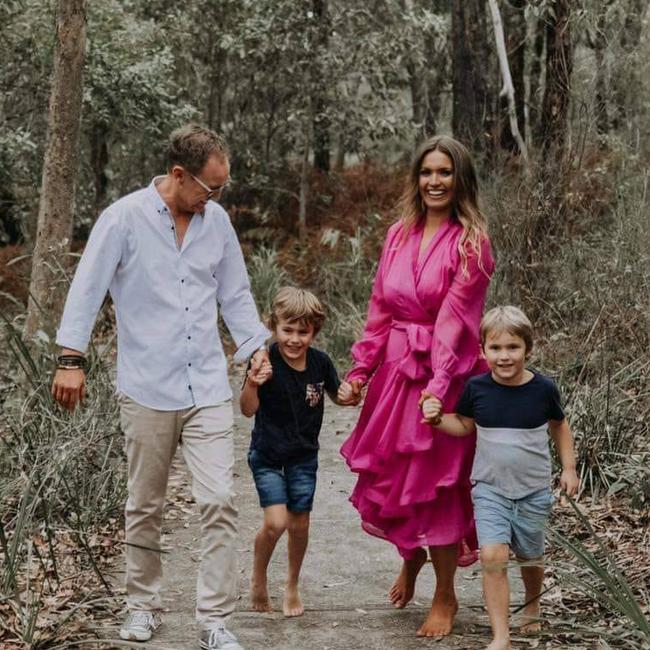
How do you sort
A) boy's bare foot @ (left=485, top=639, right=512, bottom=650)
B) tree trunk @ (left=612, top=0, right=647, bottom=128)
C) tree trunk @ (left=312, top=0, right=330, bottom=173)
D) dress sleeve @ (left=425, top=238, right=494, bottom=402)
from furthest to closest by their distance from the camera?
tree trunk @ (left=312, top=0, right=330, bottom=173) → tree trunk @ (left=612, top=0, right=647, bottom=128) → dress sleeve @ (left=425, top=238, right=494, bottom=402) → boy's bare foot @ (left=485, top=639, right=512, bottom=650)

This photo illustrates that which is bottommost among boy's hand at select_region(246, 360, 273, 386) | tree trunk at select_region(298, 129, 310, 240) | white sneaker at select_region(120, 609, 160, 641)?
white sneaker at select_region(120, 609, 160, 641)

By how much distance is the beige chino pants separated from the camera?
442 centimetres

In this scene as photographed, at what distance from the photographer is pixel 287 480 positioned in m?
4.92

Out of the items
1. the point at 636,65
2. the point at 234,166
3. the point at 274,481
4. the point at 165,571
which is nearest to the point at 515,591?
the point at 274,481

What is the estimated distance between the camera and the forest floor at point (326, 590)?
187 inches

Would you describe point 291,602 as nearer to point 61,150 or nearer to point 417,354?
point 417,354

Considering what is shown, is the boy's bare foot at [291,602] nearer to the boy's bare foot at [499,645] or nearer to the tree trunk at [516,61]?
the boy's bare foot at [499,645]

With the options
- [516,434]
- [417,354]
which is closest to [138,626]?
[417,354]

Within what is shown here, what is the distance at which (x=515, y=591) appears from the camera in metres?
5.45

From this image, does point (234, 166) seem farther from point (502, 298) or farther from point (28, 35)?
point (502, 298)

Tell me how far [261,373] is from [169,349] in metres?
0.42

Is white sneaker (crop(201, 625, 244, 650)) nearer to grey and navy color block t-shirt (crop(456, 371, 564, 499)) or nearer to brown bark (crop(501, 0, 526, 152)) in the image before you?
grey and navy color block t-shirt (crop(456, 371, 564, 499))

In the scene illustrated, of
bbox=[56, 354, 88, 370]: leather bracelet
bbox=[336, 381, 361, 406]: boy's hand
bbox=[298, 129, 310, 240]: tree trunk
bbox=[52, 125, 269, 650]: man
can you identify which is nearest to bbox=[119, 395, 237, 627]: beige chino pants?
bbox=[52, 125, 269, 650]: man

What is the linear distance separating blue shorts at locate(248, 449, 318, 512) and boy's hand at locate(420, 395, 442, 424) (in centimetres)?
64
